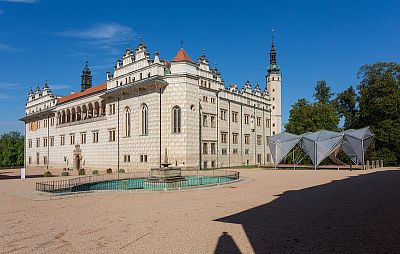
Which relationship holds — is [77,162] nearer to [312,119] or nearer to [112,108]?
[112,108]

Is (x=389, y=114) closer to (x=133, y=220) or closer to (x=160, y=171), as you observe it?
(x=160, y=171)

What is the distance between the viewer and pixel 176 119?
42125mm

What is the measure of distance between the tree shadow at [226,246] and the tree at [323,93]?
65762mm

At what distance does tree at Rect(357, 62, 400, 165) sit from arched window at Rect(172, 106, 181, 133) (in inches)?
1114

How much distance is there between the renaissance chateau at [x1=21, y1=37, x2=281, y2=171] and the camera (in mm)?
42031

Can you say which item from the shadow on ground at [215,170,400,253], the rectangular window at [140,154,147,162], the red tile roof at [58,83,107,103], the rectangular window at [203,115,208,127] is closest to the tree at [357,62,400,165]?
the rectangular window at [203,115,208,127]

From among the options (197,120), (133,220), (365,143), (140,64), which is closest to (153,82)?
(140,64)

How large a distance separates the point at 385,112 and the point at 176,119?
29.6 meters

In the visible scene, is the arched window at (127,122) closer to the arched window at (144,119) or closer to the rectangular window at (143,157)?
the arched window at (144,119)

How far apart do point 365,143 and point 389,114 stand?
27.6 feet

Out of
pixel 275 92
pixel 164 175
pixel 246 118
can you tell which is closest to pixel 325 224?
pixel 164 175

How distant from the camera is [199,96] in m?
44.9

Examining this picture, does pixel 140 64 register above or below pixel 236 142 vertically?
above

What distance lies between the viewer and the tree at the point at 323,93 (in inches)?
2751
